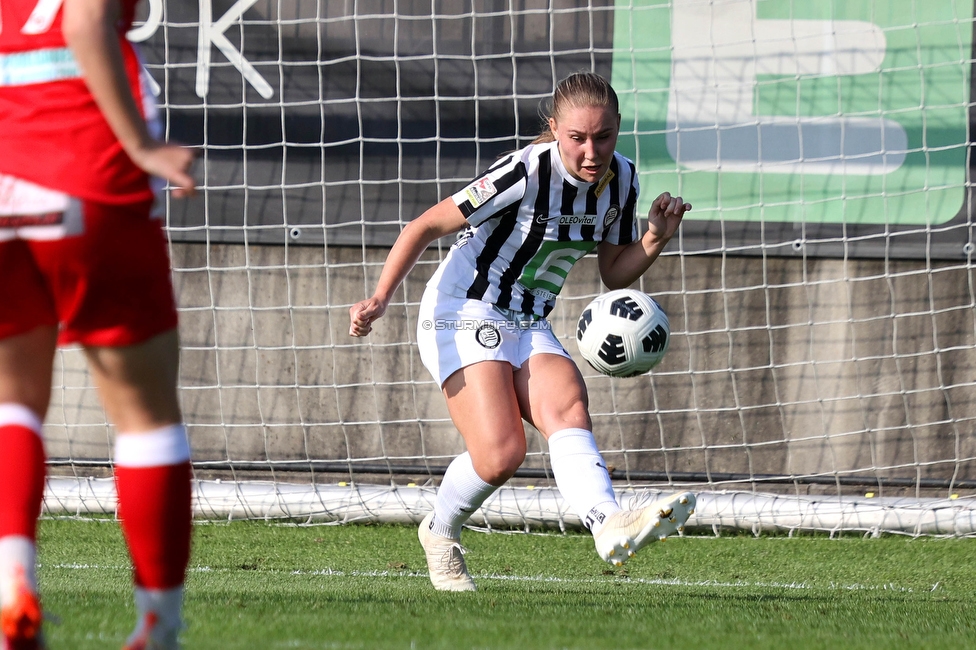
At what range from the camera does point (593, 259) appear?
5660mm

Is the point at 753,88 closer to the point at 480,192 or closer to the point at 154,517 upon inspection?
the point at 480,192

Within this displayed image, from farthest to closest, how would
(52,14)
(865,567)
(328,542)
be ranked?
(328,542) → (865,567) → (52,14)

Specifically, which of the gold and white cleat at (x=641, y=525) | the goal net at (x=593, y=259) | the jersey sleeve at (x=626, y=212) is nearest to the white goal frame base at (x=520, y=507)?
the goal net at (x=593, y=259)

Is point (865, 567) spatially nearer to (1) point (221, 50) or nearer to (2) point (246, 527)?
(2) point (246, 527)

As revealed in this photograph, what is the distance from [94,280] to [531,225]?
194cm

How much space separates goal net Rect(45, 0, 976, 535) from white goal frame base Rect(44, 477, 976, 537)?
0.02 meters

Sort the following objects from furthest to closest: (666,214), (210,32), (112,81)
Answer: (210,32) → (666,214) → (112,81)

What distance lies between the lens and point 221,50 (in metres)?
5.62

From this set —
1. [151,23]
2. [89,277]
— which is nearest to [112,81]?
[89,277]

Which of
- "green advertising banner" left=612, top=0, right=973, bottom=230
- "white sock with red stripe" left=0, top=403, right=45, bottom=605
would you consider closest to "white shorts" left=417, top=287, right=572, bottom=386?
"white sock with red stripe" left=0, top=403, right=45, bottom=605

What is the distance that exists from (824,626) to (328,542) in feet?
8.87

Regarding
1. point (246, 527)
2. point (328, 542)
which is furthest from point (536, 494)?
point (246, 527)

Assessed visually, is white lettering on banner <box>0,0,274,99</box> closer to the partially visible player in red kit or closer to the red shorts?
the partially visible player in red kit

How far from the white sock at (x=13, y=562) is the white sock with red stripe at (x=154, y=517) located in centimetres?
16
